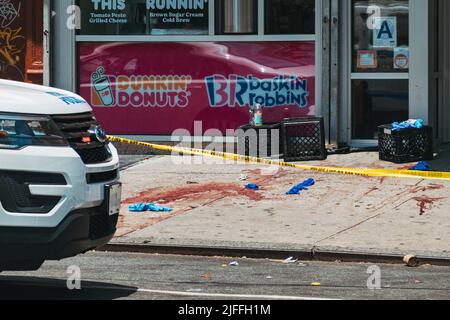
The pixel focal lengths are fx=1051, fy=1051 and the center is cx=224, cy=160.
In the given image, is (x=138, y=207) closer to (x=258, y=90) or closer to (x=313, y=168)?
(x=313, y=168)

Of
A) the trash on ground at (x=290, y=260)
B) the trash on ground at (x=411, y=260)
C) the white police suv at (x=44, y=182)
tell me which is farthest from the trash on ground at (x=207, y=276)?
the trash on ground at (x=411, y=260)

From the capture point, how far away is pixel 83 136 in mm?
7074

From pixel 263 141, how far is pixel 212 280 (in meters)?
6.25

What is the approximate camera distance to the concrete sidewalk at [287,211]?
9.77 meters

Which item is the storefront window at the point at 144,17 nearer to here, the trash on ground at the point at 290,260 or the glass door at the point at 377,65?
the glass door at the point at 377,65

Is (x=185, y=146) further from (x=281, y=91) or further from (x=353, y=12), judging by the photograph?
(x=353, y=12)

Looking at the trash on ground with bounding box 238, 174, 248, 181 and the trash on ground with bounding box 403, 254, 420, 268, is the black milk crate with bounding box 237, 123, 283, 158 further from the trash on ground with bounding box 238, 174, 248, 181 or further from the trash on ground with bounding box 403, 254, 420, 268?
the trash on ground with bounding box 403, 254, 420, 268

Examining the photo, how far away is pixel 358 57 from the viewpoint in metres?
14.8

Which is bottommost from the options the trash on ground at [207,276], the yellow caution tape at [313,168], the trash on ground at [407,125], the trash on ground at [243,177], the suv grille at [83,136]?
the trash on ground at [207,276]

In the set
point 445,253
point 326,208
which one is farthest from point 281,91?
point 445,253

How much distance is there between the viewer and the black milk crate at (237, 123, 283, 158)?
563 inches

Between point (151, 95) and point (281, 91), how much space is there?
188 cm

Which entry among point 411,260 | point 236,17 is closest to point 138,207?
point 411,260

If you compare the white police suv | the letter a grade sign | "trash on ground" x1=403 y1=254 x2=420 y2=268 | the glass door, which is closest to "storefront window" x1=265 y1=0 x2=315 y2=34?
the glass door
